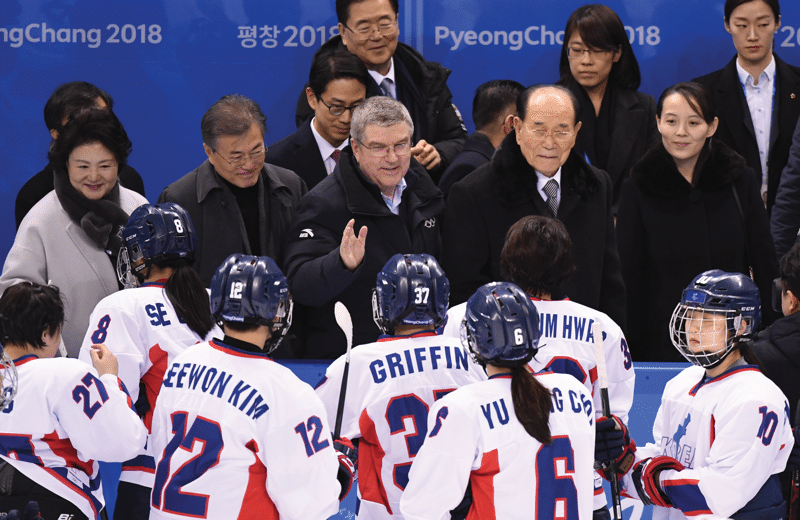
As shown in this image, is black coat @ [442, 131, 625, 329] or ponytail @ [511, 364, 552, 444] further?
black coat @ [442, 131, 625, 329]

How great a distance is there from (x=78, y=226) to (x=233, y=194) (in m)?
0.79

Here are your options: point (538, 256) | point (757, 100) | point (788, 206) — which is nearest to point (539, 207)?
point (538, 256)

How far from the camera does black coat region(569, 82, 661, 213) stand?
6035 mm

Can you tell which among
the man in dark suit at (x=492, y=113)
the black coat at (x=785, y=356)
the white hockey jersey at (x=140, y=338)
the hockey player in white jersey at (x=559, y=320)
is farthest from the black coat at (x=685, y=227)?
the white hockey jersey at (x=140, y=338)

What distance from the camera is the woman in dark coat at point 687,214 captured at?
17.7ft

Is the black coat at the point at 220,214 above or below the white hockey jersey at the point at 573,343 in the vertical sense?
above

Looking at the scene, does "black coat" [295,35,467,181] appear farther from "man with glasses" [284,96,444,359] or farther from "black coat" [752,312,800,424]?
"black coat" [752,312,800,424]

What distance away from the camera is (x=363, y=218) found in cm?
497

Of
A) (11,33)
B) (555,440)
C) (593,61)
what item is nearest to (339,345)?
(555,440)

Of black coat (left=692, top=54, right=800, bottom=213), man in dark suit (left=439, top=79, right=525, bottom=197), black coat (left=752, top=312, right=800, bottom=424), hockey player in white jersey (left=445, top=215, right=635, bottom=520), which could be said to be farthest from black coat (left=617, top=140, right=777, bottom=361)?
hockey player in white jersey (left=445, top=215, right=635, bottom=520)

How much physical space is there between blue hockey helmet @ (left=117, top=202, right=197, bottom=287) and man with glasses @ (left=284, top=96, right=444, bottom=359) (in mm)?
797

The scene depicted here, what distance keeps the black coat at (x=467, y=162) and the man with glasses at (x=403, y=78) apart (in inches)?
6.2

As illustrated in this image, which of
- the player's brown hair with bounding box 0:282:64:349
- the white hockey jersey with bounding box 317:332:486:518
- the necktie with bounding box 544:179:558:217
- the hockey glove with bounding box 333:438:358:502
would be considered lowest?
the hockey glove with bounding box 333:438:358:502

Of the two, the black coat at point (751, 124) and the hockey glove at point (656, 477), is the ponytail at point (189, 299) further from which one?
the black coat at point (751, 124)
